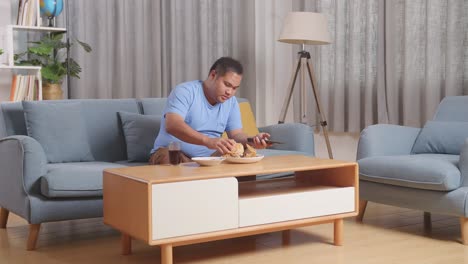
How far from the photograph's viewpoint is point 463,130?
11.8 feet

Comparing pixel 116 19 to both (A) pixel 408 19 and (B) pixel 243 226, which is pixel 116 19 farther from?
(B) pixel 243 226

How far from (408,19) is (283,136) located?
1444mm

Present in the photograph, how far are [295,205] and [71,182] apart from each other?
1.08 m

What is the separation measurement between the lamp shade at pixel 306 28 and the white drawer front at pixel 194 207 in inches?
96.3

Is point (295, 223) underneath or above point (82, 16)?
underneath

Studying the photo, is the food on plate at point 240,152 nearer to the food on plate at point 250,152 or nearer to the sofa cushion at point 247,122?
the food on plate at point 250,152

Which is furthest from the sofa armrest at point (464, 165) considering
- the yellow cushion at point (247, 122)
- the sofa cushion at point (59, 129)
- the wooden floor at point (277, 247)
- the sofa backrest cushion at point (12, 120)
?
the sofa backrest cushion at point (12, 120)

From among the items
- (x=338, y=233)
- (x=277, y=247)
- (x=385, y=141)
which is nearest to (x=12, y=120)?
(x=277, y=247)

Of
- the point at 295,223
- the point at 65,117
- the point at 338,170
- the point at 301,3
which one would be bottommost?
the point at 295,223

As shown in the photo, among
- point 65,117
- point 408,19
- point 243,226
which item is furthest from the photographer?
point 408,19

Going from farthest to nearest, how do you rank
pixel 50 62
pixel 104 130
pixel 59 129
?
pixel 50 62, pixel 104 130, pixel 59 129

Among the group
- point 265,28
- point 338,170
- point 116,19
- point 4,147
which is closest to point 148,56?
point 116,19

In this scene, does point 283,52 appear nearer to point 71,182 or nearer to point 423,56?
point 423,56

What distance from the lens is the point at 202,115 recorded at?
3238 mm
